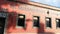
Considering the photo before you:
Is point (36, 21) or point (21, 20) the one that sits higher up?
point (21, 20)

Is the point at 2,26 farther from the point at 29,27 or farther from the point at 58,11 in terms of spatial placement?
the point at 58,11

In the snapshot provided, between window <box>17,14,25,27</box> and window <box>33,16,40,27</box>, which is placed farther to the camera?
window <box>33,16,40,27</box>

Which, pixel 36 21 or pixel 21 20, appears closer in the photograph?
pixel 21 20

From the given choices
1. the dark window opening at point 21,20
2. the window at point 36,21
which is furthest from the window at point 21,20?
the window at point 36,21

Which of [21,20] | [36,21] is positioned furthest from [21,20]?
[36,21]

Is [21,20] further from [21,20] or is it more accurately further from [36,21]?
[36,21]

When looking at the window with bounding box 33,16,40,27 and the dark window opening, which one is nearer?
the dark window opening

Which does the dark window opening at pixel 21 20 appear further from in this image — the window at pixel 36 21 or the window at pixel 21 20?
the window at pixel 36 21

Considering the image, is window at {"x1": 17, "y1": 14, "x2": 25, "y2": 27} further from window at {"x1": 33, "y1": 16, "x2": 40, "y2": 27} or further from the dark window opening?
window at {"x1": 33, "y1": 16, "x2": 40, "y2": 27}

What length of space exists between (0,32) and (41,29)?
17.6ft

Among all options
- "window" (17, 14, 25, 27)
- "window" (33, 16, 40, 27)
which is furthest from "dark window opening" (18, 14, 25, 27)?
"window" (33, 16, 40, 27)

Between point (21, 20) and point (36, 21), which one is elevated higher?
point (21, 20)

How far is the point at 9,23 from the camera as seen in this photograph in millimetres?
12703

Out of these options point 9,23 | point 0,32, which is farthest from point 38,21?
point 0,32
